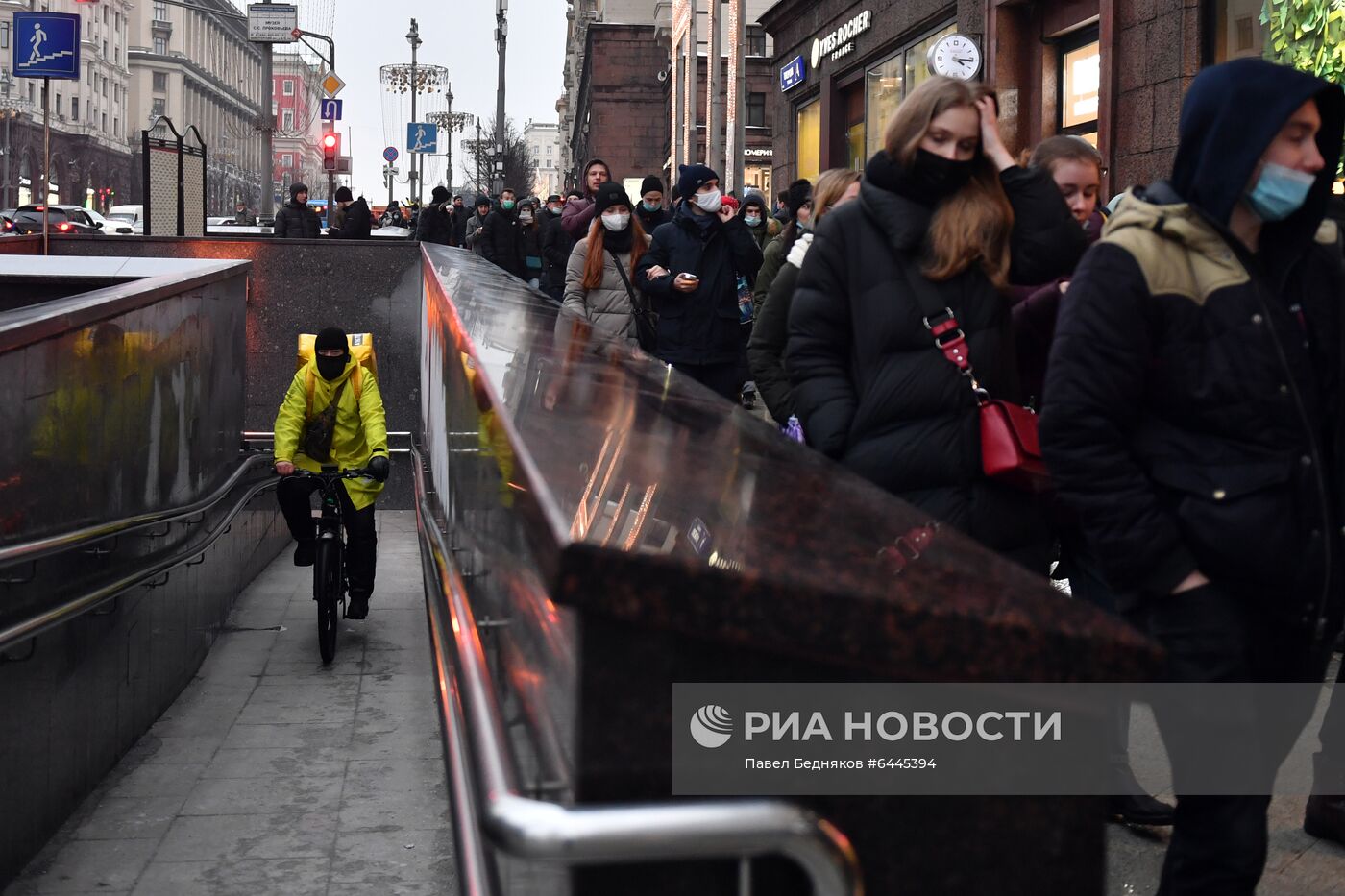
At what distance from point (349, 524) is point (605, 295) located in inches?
82.9

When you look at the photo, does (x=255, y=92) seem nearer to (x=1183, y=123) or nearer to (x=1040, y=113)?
(x=1040, y=113)

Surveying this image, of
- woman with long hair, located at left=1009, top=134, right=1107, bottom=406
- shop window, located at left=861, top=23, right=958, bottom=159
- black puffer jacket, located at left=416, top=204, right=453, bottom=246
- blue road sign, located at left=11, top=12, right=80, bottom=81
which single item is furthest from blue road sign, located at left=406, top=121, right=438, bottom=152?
woman with long hair, located at left=1009, top=134, right=1107, bottom=406

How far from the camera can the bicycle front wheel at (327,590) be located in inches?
367

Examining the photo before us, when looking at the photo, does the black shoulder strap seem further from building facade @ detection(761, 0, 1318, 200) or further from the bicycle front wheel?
building facade @ detection(761, 0, 1318, 200)

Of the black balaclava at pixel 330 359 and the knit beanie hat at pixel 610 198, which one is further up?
the knit beanie hat at pixel 610 198

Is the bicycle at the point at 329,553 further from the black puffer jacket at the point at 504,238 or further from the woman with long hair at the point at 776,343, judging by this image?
the black puffer jacket at the point at 504,238

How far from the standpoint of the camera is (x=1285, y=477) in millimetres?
2914

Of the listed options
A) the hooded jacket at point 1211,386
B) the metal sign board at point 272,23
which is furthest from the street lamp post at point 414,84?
the hooded jacket at point 1211,386

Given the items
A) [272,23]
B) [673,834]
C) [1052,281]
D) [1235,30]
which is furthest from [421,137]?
[673,834]

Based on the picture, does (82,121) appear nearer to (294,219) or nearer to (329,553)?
(294,219)

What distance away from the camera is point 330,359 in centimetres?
939

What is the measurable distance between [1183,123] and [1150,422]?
0.57 metres

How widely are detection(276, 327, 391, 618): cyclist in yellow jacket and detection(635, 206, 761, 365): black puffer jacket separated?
5.62ft

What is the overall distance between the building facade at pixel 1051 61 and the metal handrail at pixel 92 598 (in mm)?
4915
